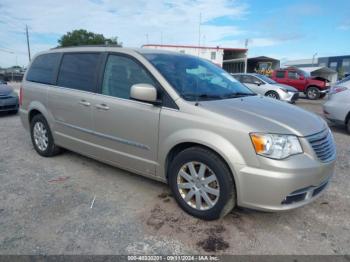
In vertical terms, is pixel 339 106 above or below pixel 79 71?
below

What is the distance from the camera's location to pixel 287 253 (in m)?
2.59

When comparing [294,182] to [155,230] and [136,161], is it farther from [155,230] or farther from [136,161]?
[136,161]

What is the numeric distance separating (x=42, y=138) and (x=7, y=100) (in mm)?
4826

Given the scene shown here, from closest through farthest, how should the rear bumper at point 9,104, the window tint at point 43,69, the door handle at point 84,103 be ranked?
1. the door handle at point 84,103
2. the window tint at point 43,69
3. the rear bumper at point 9,104

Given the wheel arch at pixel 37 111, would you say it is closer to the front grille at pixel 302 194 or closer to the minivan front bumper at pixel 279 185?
the minivan front bumper at pixel 279 185

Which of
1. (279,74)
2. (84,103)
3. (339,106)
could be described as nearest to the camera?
(84,103)

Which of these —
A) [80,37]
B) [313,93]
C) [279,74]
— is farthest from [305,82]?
[80,37]

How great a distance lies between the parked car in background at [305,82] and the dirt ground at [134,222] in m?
14.8

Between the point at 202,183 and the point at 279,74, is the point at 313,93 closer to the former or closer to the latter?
the point at 279,74

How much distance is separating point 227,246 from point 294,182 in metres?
0.82

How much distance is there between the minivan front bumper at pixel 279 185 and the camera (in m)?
2.62

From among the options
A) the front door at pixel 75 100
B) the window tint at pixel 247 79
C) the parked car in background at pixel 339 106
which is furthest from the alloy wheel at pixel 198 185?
the window tint at pixel 247 79

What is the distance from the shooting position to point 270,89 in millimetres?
13547

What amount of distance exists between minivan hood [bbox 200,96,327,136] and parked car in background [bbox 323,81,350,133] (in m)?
4.45
